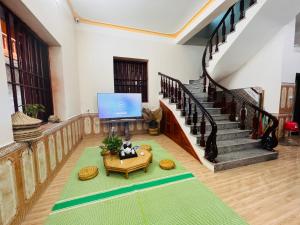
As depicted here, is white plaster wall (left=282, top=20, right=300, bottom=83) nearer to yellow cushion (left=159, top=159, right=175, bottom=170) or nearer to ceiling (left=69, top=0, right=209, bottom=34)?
ceiling (left=69, top=0, right=209, bottom=34)

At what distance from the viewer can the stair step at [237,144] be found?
2746mm

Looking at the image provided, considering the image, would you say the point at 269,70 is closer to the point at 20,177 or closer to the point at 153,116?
the point at 153,116

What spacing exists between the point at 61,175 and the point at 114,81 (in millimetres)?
3214

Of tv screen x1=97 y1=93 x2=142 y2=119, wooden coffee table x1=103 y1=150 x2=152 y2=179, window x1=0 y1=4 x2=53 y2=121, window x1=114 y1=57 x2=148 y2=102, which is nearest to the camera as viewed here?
window x1=0 y1=4 x2=53 y2=121

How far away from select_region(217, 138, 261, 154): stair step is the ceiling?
3.36 m

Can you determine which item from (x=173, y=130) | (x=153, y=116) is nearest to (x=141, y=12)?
(x=153, y=116)

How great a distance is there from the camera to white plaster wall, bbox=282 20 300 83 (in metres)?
3.37

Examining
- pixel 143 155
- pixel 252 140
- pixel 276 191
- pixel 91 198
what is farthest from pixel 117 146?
pixel 252 140

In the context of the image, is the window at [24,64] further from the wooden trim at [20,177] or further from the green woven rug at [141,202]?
the green woven rug at [141,202]

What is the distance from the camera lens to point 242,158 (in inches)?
99.3

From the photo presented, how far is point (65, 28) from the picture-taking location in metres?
3.12

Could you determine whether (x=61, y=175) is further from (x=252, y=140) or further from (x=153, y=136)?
(x=252, y=140)

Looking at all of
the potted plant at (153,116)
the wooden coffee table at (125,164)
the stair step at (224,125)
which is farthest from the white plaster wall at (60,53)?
the stair step at (224,125)

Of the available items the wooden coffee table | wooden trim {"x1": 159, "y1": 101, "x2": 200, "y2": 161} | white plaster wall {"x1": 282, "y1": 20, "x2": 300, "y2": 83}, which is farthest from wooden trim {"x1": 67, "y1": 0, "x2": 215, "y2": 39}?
the wooden coffee table
